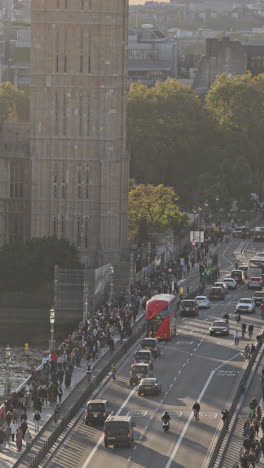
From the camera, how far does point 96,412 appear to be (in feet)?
295

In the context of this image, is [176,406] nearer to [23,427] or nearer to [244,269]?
[23,427]

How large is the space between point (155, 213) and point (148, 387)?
89443mm

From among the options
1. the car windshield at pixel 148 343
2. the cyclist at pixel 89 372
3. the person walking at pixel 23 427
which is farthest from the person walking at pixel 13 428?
the car windshield at pixel 148 343

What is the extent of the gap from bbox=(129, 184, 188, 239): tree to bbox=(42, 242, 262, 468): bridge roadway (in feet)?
181

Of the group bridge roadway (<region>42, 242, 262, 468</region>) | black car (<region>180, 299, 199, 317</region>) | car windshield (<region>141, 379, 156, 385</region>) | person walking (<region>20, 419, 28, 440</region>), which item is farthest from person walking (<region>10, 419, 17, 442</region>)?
black car (<region>180, 299, 199, 317</region>)

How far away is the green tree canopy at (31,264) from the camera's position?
15012 centimetres

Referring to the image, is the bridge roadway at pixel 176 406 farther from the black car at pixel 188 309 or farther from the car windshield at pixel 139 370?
the black car at pixel 188 309

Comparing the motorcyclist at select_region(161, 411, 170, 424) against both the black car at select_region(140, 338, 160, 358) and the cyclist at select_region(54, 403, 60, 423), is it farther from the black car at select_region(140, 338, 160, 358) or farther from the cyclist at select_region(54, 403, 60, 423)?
the black car at select_region(140, 338, 160, 358)

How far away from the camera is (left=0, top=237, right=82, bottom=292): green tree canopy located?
15012 cm

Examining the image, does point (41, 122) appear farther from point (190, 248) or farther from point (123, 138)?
point (190, 248)

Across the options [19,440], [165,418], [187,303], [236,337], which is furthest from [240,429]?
[187,303]

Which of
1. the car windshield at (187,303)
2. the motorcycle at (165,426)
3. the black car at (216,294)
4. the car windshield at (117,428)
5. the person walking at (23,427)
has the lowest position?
the black car at (216,294)

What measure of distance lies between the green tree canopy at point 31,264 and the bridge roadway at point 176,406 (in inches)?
945

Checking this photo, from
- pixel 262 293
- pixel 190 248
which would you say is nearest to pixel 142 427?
pixel 262 293
